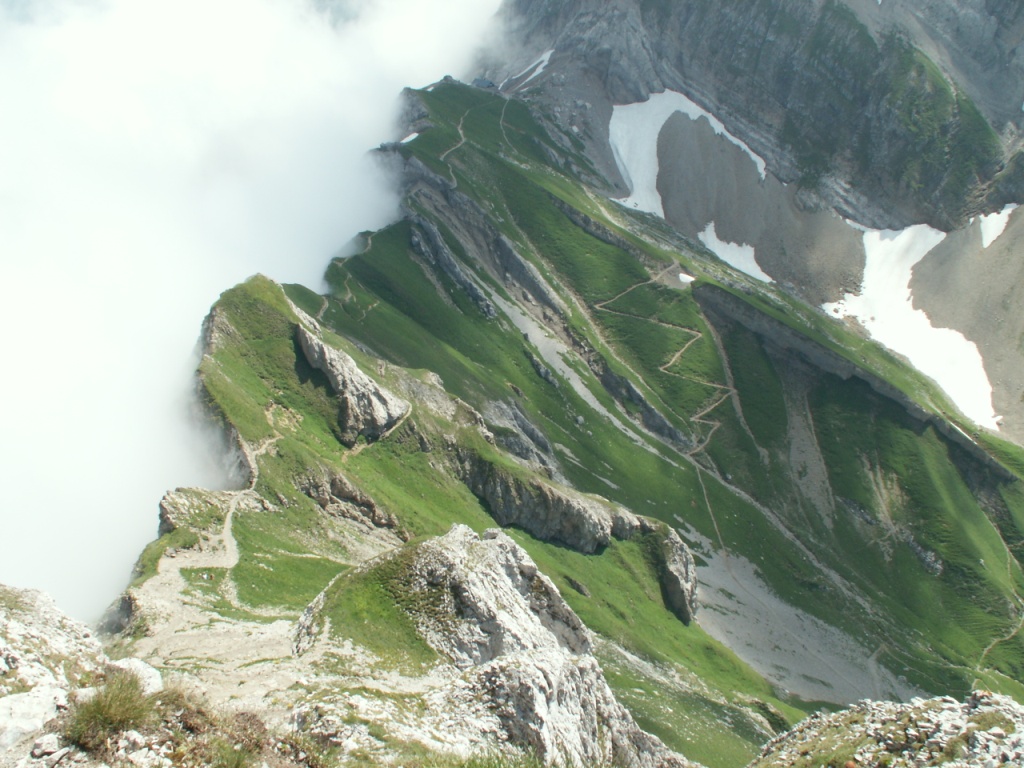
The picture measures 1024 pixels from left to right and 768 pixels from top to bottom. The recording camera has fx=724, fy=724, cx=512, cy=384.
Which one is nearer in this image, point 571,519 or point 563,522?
point 571,519

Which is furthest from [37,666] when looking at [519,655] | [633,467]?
[633,467]

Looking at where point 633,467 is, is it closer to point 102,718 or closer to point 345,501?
point 345,501

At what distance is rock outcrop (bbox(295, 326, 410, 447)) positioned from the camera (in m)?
79.1

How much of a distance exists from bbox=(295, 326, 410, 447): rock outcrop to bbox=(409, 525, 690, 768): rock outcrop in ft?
124

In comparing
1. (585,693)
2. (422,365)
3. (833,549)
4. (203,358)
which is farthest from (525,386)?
(585,693)

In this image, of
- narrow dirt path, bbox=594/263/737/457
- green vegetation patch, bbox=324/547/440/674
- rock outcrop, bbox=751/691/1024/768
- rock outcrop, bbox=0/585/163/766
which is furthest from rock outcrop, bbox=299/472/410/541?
narrow dirt path, bbox=594/263/737/457

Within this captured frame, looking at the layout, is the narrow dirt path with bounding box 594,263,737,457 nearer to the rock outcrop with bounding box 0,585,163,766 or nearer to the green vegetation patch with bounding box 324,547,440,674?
the green vegetation patch with bounding box 324,547,440,674

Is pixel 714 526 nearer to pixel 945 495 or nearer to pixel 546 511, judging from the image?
pixel 546 511

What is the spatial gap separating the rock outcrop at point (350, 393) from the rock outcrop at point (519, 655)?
124 ft

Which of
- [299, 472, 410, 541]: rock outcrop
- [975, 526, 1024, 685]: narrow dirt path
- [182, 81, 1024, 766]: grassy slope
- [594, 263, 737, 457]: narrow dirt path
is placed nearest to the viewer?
[182, 81, 1024, 766]: grassy slope

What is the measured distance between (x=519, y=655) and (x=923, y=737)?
44.0ft

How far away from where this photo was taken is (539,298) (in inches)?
7111

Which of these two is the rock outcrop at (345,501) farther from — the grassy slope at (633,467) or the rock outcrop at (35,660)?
the rock outcrop at (35,660)

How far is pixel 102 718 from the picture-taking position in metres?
11.2
